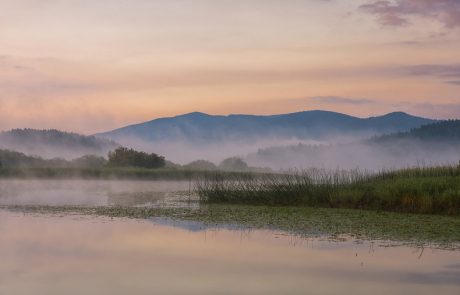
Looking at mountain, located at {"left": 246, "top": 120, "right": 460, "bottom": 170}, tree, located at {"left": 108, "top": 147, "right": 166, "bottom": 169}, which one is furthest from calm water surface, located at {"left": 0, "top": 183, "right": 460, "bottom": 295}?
mountain, located at {"left": 246, "top": 120, "right": 460, "bottom": 170}

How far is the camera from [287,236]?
12.9 m

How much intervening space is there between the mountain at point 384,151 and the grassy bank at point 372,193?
47259mm

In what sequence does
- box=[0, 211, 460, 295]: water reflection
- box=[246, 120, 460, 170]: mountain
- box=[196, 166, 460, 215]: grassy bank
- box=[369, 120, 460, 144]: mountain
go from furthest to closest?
box=[369, 120, 460, 144]: mountain < box=[246, 120, 460, 170]: mountain < box=[196, 166, 460, 215]: grassy bank < box=[0, 211, 460, 295]: water reflection

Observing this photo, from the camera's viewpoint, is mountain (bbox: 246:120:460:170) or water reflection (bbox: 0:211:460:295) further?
mountain (bbox: 246:120:460:170)

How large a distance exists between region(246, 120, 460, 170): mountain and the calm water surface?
180 ft

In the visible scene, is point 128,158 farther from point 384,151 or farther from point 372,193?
point 384,151

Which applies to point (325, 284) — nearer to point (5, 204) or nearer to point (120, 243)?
point (120, 243)

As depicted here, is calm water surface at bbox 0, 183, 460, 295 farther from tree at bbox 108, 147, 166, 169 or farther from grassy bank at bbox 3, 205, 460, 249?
tree at bbox 108, 147, 166, 169

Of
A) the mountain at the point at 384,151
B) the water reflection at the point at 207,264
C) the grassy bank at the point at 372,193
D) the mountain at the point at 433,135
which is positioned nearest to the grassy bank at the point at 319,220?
the grassy bank at the point at 372,193

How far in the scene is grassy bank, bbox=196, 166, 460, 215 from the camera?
16500 millimetres

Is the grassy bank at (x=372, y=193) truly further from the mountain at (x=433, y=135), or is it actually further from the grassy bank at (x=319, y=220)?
the mountain at (x=433, y=135)

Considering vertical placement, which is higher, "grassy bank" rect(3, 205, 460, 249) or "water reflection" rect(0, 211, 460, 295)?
"grassy bank" rect(3, 205, 460, 249)

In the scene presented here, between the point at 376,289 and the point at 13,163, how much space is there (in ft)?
122

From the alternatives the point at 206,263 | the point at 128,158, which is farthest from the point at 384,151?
the point at 206,263
